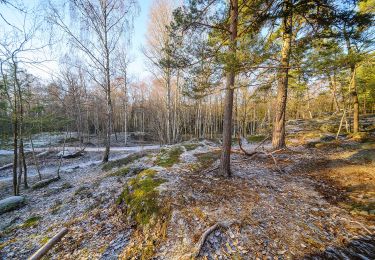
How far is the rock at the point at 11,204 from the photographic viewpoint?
18.2ft

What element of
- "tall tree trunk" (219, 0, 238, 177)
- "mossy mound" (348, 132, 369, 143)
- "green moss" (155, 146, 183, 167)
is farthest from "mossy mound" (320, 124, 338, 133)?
"tall tree trunk" (219, 0, 238, 177)

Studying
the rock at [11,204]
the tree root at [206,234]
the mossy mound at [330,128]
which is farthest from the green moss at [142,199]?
the mossy mound at [330,128]

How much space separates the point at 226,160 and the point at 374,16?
15.6ft

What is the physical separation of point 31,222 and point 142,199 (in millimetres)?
3098

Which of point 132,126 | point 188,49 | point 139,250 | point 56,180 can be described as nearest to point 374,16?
point 188,49

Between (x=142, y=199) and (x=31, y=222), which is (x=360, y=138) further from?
(x=31, y=222)

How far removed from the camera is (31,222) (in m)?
4.60

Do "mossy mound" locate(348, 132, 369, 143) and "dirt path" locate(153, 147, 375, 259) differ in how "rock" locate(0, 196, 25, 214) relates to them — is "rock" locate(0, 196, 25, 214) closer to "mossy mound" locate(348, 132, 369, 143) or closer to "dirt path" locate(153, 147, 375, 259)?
"dirt path" locate(153, 147, 375, 259)

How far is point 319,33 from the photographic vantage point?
4.65 metres

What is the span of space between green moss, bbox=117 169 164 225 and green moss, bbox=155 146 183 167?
1.47 metres

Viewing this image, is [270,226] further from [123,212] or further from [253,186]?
[123,212]

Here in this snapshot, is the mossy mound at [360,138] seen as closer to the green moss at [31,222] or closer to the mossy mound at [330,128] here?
the mossy mound at [330,128]

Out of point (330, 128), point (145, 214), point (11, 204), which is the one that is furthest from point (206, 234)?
point (330, 128)

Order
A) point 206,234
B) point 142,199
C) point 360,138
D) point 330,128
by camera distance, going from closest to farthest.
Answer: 1. point 206,234
2. point 142,199
3. point 360,138
4. point 330,128
